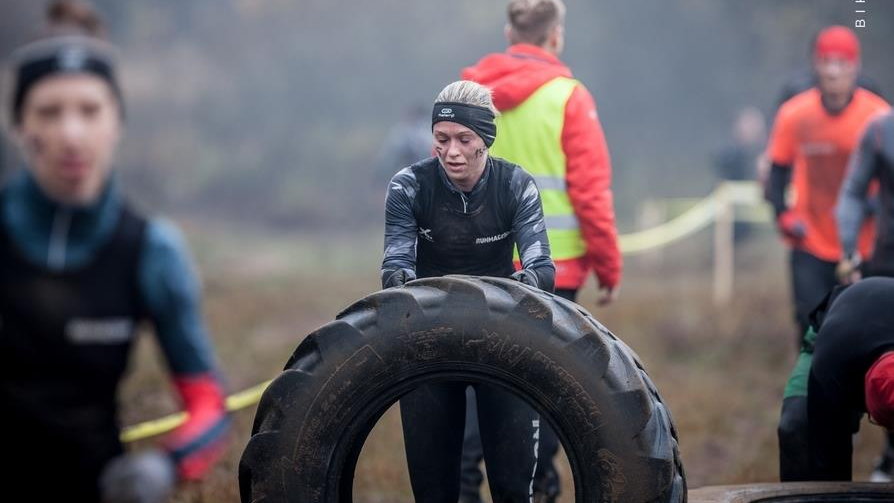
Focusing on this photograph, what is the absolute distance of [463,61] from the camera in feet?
116

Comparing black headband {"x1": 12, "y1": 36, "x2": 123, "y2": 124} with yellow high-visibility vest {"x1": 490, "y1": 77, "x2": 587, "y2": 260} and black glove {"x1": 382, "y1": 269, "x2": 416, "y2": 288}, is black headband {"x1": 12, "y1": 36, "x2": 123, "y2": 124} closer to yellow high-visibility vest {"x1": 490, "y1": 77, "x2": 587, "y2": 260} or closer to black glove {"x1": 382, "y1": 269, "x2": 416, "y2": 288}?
black glove {"x1": 382, "y1": 269, "x2": 416, "y2": 288}

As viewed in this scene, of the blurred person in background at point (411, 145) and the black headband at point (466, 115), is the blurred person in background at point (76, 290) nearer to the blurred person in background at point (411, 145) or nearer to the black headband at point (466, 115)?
the black headband at point (466, 115)

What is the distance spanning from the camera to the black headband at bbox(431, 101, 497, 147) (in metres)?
4.46

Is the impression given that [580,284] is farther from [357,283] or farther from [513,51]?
[357,283]

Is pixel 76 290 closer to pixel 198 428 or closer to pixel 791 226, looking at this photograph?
pixel 198 428

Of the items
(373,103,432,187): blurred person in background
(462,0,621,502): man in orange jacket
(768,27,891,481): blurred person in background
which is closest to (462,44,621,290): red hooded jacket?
(462,0,621,502): man in orange jacket

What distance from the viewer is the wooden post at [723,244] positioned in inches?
599

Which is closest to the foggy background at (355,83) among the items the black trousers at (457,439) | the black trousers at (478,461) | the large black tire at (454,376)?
the black trousers at (478,461)

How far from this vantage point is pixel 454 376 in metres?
4.16

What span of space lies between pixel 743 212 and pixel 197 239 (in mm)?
12916

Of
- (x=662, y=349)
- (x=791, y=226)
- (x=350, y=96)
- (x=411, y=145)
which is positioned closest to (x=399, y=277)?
(x=791, y=226)

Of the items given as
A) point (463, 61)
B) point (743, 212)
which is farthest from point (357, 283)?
point (463, 61)

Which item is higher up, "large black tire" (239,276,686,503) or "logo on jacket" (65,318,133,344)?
"logo on jacket" (65,318,133,344)

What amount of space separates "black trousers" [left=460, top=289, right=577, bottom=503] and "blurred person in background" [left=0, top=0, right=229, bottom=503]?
254 centimetres
